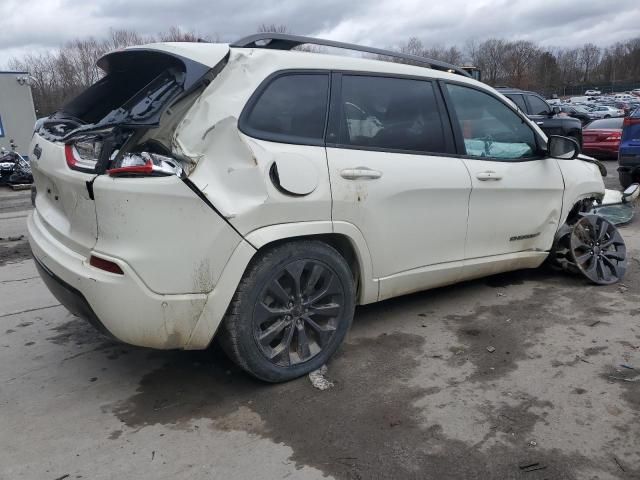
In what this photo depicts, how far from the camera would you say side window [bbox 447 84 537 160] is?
4.15m

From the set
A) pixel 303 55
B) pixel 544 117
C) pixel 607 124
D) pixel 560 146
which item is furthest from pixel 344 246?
pixel 607 124

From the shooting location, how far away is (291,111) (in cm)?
326

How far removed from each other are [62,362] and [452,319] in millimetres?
2752

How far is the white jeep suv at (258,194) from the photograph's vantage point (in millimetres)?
2795

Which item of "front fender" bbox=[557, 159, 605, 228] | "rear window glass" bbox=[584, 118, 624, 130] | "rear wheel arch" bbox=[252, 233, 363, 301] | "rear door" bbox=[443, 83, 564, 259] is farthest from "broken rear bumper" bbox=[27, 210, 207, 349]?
"rear window glass" bbox=[584, 118, 624, 130]

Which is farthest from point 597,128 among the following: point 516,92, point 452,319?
point 452,319

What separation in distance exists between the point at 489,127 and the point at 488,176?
47 centimetres

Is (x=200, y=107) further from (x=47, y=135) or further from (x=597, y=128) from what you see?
(x=597, y=128)

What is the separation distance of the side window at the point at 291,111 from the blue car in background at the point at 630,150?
7.57 m

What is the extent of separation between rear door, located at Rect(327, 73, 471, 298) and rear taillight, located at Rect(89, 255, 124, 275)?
4.03 ft

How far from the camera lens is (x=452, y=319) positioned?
4.34 m

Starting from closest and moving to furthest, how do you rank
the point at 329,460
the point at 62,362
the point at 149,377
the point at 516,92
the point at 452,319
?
the point at 329,460, the point at 149,377, the point at 62,362, the point at 452,319, the point at 516,92

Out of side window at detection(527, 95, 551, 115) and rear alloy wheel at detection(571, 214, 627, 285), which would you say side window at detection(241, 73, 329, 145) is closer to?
rear alloy wheel at detection(571, 214, 627, 285)

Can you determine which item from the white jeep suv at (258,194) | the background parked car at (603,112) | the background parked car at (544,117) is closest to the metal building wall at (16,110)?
the background parked car at (544,117)
